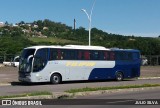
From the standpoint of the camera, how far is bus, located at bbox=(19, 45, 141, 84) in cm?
2906

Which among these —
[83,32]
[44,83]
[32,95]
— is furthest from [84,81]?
[83,32]

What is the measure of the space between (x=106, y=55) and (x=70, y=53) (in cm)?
365

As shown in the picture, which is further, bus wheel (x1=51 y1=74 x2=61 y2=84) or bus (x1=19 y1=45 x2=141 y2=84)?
bus wheel (x1=51 y1=74 x2=61 y2=84)

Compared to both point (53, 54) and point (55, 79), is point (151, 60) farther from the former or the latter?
point (53, 54)

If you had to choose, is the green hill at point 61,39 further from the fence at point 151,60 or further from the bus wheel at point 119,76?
the bus wheel at point 119,76

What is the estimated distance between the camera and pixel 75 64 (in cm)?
3128

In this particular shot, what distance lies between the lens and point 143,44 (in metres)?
83.4

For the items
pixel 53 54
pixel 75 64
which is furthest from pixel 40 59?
pixel 75 64

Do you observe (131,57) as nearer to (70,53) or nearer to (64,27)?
(70,53)

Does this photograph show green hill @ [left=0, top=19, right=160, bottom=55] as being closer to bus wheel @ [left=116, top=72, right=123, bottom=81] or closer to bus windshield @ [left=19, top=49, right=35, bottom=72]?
bus wheel @ [left=116, top=72, right=123, bottom=81]

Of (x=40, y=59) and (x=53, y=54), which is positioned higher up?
(x=53, y=54)

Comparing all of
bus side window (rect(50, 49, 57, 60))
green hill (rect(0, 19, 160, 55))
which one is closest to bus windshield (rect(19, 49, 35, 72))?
bus side window (rect(50, 49, 57, 60))

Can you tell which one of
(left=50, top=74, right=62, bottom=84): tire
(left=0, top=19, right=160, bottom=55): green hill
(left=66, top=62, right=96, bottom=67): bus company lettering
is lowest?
(left=50, top=74, right=62, bottom=84): tire

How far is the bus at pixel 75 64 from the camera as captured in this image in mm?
29062
